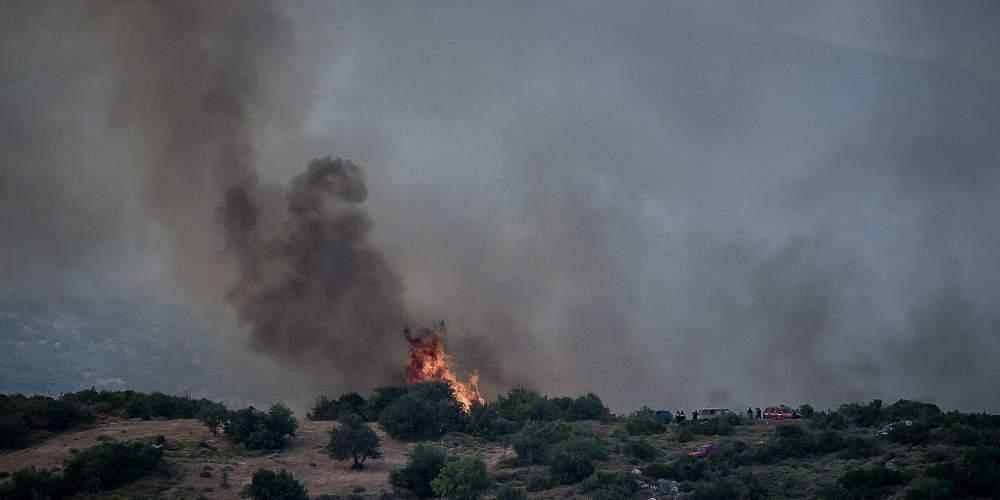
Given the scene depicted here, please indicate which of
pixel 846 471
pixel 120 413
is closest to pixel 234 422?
pixel 120 413

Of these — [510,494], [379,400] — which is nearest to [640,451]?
[510,494]

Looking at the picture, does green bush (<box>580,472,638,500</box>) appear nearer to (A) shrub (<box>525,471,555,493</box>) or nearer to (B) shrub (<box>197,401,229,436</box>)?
(A) shrub (<box>525,471,555,493</box>)

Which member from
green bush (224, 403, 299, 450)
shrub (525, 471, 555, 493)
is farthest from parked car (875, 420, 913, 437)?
green bush (224, 403, 299, 450)

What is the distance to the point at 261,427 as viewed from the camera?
54.6m

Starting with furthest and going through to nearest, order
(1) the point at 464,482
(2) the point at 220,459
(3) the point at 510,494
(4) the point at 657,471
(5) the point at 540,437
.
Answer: (5) the point at 540,437 → (2) the point at 220,459 → (4) the point at 657,471 → (1) the point at 464,482 → (3) the point at 510,494

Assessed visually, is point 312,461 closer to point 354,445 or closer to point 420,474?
point 354,445

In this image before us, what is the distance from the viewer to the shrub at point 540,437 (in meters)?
52.8

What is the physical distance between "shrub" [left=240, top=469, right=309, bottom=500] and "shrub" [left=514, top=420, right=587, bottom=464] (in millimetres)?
15426

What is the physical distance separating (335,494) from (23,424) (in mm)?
21148

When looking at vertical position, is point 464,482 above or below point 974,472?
below

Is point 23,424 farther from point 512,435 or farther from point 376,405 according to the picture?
point 512,435

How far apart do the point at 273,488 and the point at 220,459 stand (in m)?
10.2

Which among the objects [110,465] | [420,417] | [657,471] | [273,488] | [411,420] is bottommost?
[273,488]

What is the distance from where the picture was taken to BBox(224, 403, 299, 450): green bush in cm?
5381
